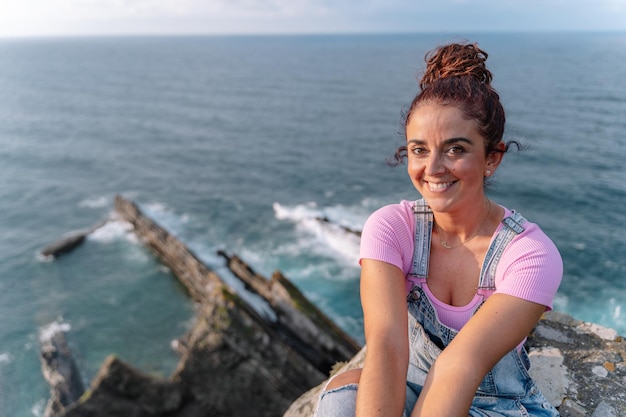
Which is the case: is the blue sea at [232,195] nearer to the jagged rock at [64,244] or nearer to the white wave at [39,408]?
the white wave at [39,408]

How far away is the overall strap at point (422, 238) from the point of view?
4488mm

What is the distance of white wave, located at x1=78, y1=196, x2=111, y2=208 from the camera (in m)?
48.9

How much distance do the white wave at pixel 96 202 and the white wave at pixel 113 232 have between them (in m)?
5.13

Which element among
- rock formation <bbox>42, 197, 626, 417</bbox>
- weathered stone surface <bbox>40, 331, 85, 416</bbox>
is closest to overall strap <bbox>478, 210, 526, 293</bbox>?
rock formation <bbox>42, 197, 626, 417</bbox>

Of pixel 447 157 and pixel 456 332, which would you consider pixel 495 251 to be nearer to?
pixel 456 332

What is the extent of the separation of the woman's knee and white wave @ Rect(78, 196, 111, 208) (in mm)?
50044

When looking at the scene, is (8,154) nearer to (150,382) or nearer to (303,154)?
(303,154)

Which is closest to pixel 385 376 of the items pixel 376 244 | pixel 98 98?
pixel 376 244

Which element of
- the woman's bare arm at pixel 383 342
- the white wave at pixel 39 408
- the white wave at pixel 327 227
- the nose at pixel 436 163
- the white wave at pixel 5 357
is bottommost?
the white wave at pixel 39 408

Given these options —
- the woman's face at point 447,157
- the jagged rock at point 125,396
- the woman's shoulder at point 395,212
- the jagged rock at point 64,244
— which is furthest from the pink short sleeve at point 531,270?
the jagged rock at point 64,244

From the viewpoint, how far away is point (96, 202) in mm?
49656

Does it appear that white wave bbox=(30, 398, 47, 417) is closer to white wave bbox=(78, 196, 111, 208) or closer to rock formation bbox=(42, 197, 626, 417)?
rock formation bbox=(42, 197, 626, 417)

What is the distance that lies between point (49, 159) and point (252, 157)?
27779 mm

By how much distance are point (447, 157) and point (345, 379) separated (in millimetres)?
2200
